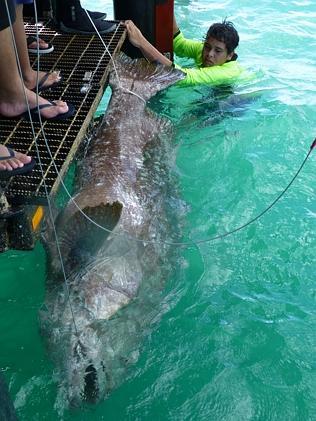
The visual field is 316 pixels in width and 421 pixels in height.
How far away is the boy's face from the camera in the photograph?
238 inches

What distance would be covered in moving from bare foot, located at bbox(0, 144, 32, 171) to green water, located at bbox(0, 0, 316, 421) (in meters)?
1.11

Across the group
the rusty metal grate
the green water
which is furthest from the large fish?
the rusty metal grate

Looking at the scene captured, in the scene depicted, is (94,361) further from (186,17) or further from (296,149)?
(186,17)

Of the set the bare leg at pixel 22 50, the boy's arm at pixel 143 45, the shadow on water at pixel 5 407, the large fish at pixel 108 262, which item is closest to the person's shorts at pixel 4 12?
the bare leg at pixel 22 50

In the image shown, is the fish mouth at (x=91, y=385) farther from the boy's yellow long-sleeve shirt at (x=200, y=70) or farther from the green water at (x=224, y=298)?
the boy's yellow long-sleeve shirt at (x=200, y=70)

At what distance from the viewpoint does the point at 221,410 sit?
10.1ft

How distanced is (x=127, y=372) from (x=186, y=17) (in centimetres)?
822

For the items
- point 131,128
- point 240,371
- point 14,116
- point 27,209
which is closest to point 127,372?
point 240,371

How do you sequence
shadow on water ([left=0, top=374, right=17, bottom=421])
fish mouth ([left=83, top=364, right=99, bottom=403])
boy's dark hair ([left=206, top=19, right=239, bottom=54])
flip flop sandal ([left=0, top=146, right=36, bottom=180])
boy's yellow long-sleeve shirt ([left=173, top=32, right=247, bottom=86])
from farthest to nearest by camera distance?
boy's dark hair ([left=206, top=19, right=239, bottom=54])
boy's yellow long-sleeve shirt ([left=173, top=32, right=247, bottom=86])
flip flop sandal ([left=0, top=146, right=36, bottom=180])
fish mouth ([left=83, top=364, right=99, bottom=403])
shadow on water ([left=0, top=374, right=17, bottom=421])

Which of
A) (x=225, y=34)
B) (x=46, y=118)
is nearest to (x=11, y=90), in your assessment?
(x=46, y=118)

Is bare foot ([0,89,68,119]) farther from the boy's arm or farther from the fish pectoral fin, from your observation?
the boy's arm

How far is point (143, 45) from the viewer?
217 inches

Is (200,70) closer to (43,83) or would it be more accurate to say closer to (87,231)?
(43,83)

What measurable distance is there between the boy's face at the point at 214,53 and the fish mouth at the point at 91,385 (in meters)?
4.38
